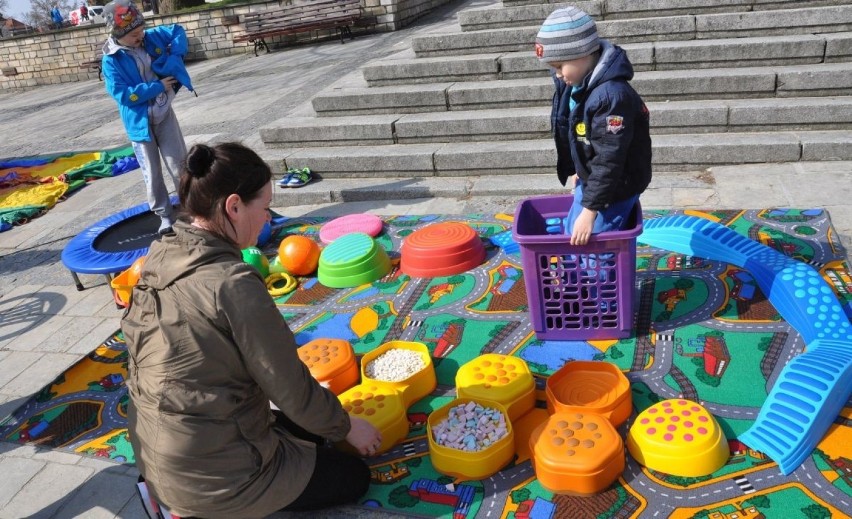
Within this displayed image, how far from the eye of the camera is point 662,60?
6160mm

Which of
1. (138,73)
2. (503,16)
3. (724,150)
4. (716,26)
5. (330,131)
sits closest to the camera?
(138,73)

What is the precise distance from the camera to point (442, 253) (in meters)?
4.20

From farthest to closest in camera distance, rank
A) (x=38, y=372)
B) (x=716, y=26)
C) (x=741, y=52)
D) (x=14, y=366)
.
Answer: (x=716, y=26) < (x=741, y=52) < (x=14, y=366) < (x=38, y=372)

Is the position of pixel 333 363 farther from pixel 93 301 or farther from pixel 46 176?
pixel 46 176

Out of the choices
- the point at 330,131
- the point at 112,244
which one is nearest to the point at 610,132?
the point at 112,244

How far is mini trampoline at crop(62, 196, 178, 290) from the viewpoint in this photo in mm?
4570

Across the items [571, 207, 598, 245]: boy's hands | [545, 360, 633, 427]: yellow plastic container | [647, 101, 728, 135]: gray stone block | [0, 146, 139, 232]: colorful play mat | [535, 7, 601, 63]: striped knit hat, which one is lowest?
[545, 360, 633, 427]: yellow plastic container

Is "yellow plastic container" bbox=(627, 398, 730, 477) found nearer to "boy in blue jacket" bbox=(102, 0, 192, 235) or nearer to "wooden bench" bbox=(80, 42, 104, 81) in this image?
"boy in blue jacket" bbox=(102, 0, 192, 235)

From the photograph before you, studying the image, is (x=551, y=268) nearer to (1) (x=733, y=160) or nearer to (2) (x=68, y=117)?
(1) (x=733, y=160)

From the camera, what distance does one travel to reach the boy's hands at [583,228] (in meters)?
2.93

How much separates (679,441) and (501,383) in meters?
0.76

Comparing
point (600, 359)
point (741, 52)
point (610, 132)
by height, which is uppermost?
point (610, 132)

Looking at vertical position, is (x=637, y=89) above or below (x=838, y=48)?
below

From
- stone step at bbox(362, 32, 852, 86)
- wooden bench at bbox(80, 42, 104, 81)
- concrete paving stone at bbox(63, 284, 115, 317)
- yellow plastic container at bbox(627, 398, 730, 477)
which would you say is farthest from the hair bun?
wooden bench at bbox(80, 42, 104, 81)
